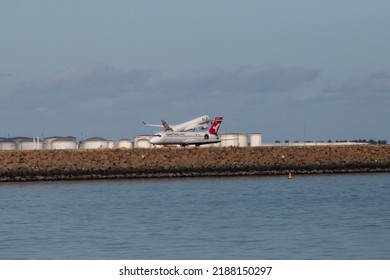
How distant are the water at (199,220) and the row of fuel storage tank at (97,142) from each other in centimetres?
5564

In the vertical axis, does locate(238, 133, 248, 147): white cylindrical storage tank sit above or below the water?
above

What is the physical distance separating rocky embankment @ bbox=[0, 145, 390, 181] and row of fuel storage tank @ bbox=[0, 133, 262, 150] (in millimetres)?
38697

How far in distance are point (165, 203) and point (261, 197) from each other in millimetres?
7820

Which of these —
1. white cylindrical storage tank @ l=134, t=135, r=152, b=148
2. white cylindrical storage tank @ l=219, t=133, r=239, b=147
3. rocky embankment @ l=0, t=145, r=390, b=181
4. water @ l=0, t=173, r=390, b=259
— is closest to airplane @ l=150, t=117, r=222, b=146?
white cylindrical storage tank @ l=219, t=133, r=239, b=147

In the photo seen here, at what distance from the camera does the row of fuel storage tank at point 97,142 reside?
157 metres

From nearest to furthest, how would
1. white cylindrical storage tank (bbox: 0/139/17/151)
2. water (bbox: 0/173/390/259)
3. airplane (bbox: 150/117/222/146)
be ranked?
1. water (bbox: 0/173/390/259)
2. airplane (bbox: 150/117/222/146)
3. white cylindrical storage tank (bbox: 0/139/17/151)

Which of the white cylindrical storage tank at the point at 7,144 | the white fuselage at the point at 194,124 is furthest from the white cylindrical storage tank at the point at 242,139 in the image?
the white cylindrical storage tank at the point at 7,144

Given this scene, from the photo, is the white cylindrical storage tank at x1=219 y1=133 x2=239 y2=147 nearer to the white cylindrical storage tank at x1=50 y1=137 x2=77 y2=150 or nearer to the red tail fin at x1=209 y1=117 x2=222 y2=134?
the red tail fin at x1=209 y1=117 x2=222 y2=134

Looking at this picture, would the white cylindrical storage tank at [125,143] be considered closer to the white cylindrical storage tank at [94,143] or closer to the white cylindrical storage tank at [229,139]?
the white cylindrical storage tank at [94,143]

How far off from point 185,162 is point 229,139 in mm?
46166

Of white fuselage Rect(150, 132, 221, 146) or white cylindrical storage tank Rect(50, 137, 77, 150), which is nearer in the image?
white fuselage Rect(150, 132, 221, 146)

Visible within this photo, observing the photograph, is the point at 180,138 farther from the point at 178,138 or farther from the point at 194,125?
the point at 194,125

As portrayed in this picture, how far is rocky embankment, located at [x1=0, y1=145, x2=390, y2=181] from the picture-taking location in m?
112
